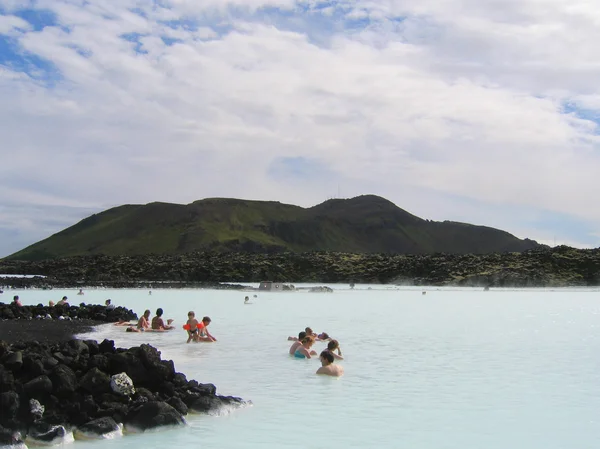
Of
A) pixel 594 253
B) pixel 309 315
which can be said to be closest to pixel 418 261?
pixel 594 253

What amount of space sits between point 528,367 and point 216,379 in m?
8.83

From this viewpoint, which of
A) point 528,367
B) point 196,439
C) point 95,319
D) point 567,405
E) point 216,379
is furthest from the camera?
point 95,319

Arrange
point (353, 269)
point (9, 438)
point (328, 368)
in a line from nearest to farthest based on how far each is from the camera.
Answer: point (9, 438) → point (328, 368) → point (353, 269)

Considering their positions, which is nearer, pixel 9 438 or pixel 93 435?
pixel 9 438

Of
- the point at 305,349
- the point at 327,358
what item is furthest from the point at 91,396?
the point at 305,349

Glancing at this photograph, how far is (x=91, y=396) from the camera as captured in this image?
39.1ft

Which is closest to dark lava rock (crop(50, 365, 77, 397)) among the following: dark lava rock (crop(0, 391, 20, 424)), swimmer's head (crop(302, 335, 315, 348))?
dark lava rock (crop(0, 391, 20, 424))

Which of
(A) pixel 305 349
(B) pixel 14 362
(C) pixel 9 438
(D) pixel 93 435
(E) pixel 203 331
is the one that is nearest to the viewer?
(C) pixel 9 438

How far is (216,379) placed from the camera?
647 inches

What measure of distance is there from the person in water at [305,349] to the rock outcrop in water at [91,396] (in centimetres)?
686

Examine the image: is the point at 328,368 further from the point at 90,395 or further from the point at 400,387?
the point at 90,395

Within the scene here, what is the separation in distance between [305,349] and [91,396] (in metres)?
9.16

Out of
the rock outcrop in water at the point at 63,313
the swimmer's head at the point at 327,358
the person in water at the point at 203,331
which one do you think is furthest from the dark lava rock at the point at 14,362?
the rock outcrop in water at the point at 63,313

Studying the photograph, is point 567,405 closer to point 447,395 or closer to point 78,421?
point 447,395
